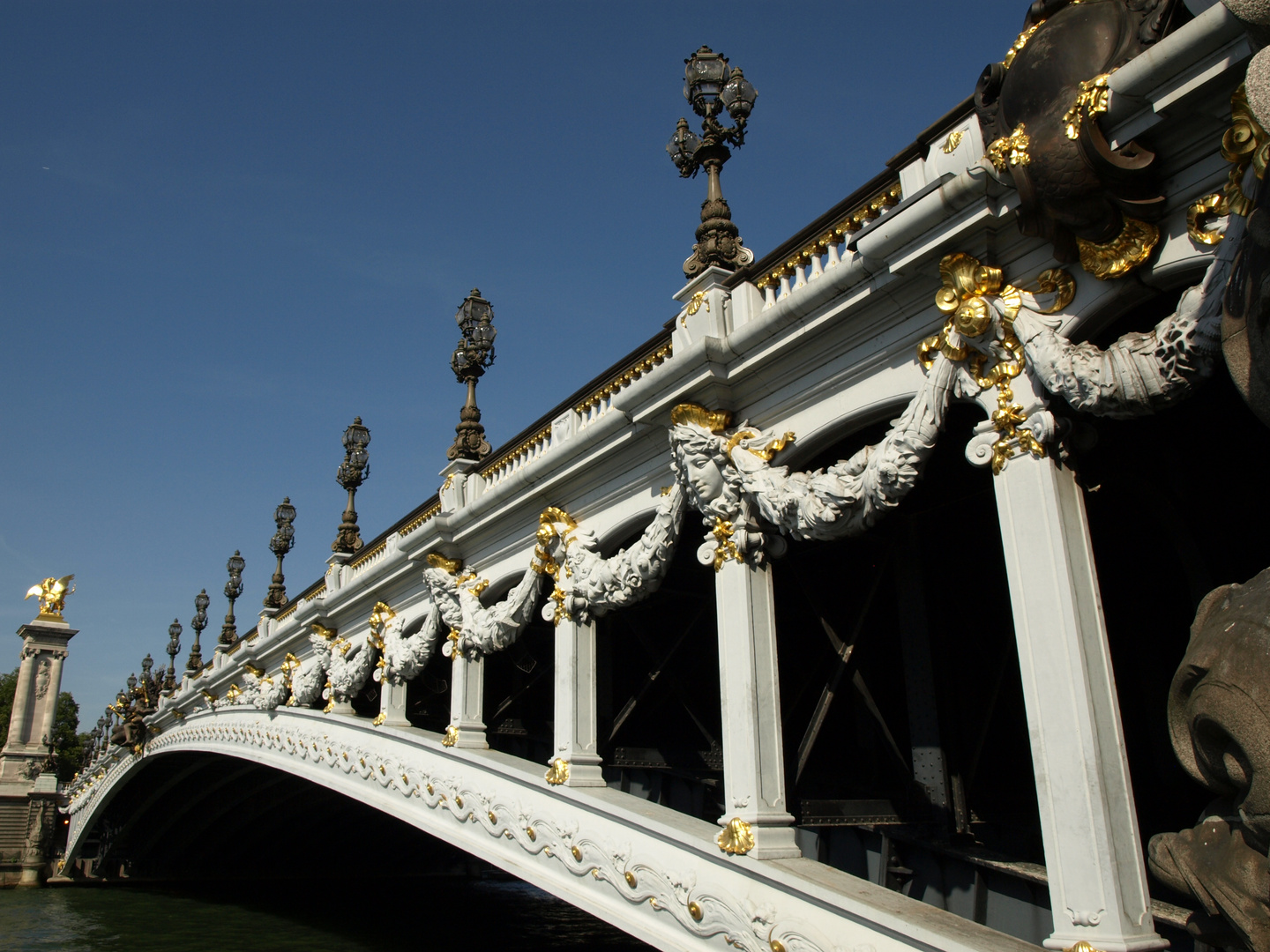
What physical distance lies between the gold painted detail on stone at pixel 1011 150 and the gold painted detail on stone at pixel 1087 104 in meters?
0.29

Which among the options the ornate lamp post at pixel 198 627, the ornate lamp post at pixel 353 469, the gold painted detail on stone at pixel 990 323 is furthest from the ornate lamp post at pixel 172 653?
the gold painted detail on stone at pixel 990 323

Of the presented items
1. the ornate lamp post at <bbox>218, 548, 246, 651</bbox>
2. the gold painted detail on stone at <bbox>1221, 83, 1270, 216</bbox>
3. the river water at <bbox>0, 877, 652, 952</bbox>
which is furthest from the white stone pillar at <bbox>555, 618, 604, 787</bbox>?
the ornate lamp post at <bbox>218, 548, 246, 651</bbox>

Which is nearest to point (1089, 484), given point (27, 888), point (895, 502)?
point (895, 502)

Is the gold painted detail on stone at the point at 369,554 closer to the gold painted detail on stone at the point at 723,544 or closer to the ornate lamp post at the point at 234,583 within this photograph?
the gold painted detail on stone at the point at 723,544

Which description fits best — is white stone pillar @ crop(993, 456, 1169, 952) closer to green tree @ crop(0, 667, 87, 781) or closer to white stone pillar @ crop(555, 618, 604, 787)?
white stone pillar @ crop(555, 618, 604, 787)

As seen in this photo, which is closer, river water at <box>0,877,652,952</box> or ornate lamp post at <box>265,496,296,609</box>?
river water at <box>0,877,652,952</box>

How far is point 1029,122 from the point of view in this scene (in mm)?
6719

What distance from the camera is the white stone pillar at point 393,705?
1736 centimetres

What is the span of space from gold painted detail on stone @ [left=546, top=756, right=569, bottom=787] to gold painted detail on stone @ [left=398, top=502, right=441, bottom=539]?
232 inches

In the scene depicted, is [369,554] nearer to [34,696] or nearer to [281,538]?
[281,538]

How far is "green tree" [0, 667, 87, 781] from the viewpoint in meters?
73.8

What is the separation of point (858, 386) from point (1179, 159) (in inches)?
118

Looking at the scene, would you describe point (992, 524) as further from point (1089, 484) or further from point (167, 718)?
point (167, 718)

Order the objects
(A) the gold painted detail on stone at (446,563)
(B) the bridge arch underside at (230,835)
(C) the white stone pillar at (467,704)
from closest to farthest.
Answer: (C) the white stone pillar at (467,704)
(A) the gold painted detail on stone at (446,563)
(B) the bridge arch underside at (230,835)
